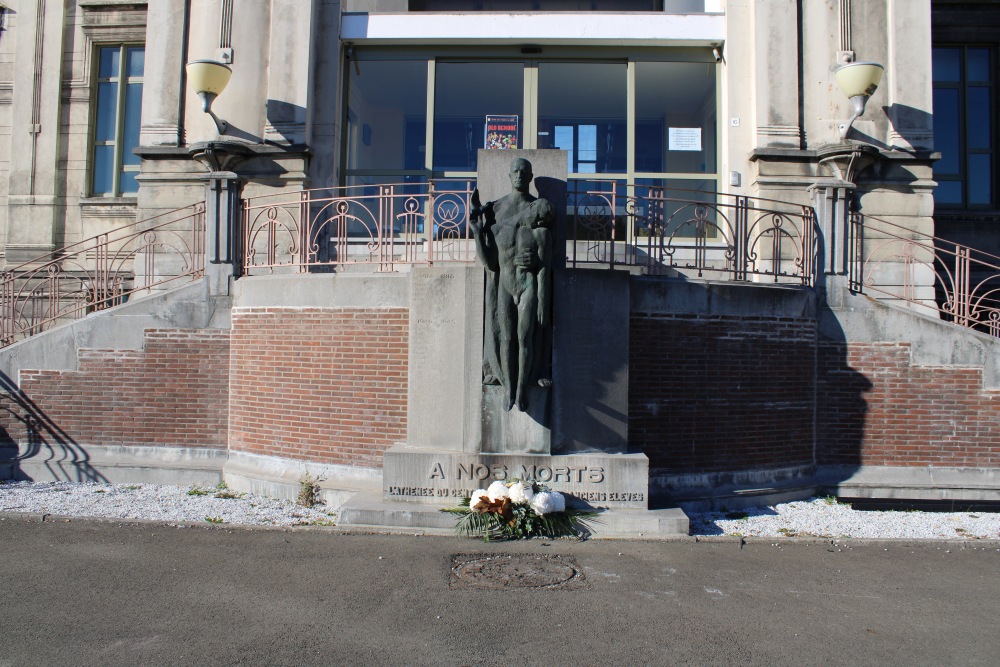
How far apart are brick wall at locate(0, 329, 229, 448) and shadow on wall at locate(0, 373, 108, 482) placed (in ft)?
0.04

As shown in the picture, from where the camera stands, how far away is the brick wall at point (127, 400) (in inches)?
384

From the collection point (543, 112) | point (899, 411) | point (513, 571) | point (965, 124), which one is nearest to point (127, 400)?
point (513, 571)

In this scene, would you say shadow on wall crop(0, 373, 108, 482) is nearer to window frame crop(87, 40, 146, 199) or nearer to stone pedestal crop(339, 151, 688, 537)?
stone pedestal crop(339, 151, 688, 537)

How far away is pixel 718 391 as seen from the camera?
8.77m

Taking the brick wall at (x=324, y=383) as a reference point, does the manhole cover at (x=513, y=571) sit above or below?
below

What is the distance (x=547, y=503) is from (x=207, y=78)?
868cm

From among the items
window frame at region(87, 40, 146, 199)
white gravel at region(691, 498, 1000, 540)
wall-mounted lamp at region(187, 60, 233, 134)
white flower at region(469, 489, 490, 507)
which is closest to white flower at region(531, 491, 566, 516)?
white flower at region(469, 489, 490, 507)

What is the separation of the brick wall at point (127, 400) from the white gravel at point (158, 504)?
2.26 ft

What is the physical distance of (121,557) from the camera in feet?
21.5

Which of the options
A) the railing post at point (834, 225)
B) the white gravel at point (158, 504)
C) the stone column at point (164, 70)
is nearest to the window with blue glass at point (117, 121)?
the stone column at point (164, 70)

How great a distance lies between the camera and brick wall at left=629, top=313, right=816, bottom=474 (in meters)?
8.52

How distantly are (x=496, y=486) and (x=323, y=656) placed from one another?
9.76ft

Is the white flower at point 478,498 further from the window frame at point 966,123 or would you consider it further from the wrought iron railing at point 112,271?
the window frame at point 966,123

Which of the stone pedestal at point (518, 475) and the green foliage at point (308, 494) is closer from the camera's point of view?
the stone pedestal at point (518, 475)
